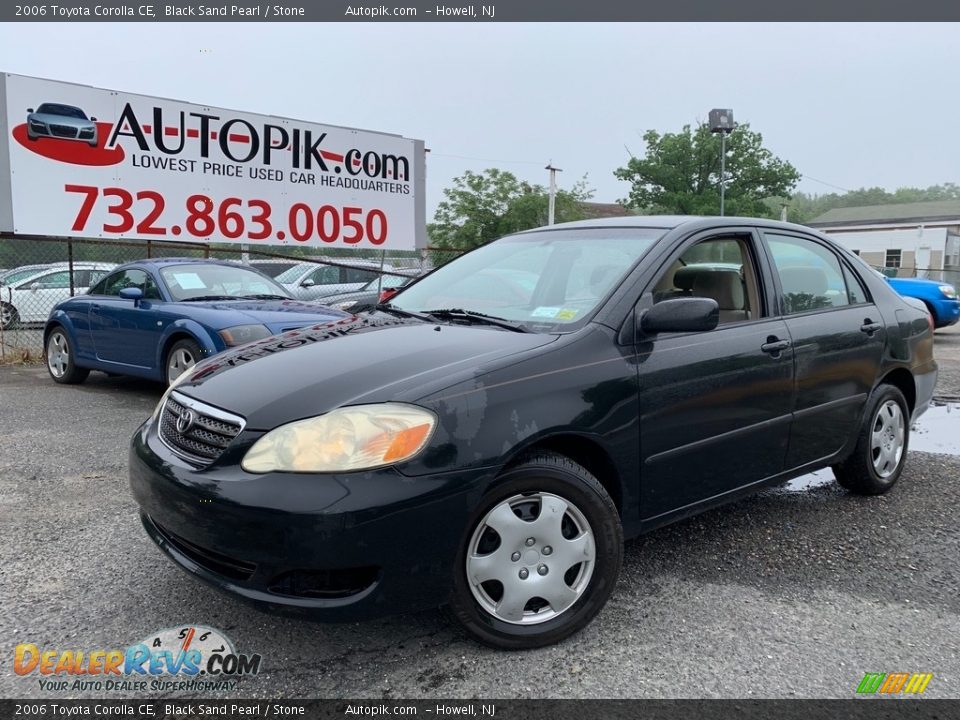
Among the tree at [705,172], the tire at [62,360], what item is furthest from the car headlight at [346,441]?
the tree at [705,172]

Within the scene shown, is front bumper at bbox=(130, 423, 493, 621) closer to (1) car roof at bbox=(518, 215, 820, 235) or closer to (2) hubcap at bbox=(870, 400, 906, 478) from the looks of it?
(1) car roof at bbox=(518, 215, 820, 235)

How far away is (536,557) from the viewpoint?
2645 millimetres

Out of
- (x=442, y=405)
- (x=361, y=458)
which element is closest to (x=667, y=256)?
(x=442, y=405)

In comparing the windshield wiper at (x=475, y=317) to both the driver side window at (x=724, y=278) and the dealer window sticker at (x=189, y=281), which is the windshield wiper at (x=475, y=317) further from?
the dealer window sticker at (x=189, y=281)

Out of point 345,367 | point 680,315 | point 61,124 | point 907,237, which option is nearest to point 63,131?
point 61,124

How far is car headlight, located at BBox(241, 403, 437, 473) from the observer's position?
237cm

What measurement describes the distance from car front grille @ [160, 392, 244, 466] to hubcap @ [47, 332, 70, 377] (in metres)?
6.44

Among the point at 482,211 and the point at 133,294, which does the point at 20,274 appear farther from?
the point at 482,211

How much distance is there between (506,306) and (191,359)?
4.31m

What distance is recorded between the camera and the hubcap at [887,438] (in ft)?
14.2

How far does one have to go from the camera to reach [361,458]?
7.78 feet

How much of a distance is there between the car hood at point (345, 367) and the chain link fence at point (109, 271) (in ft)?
26.5

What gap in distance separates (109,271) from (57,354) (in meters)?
1.98

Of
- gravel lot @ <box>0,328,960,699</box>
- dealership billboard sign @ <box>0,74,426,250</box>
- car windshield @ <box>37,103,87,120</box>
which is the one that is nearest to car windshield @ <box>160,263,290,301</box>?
gravel lot @ <box>0,328,960,699</box>
